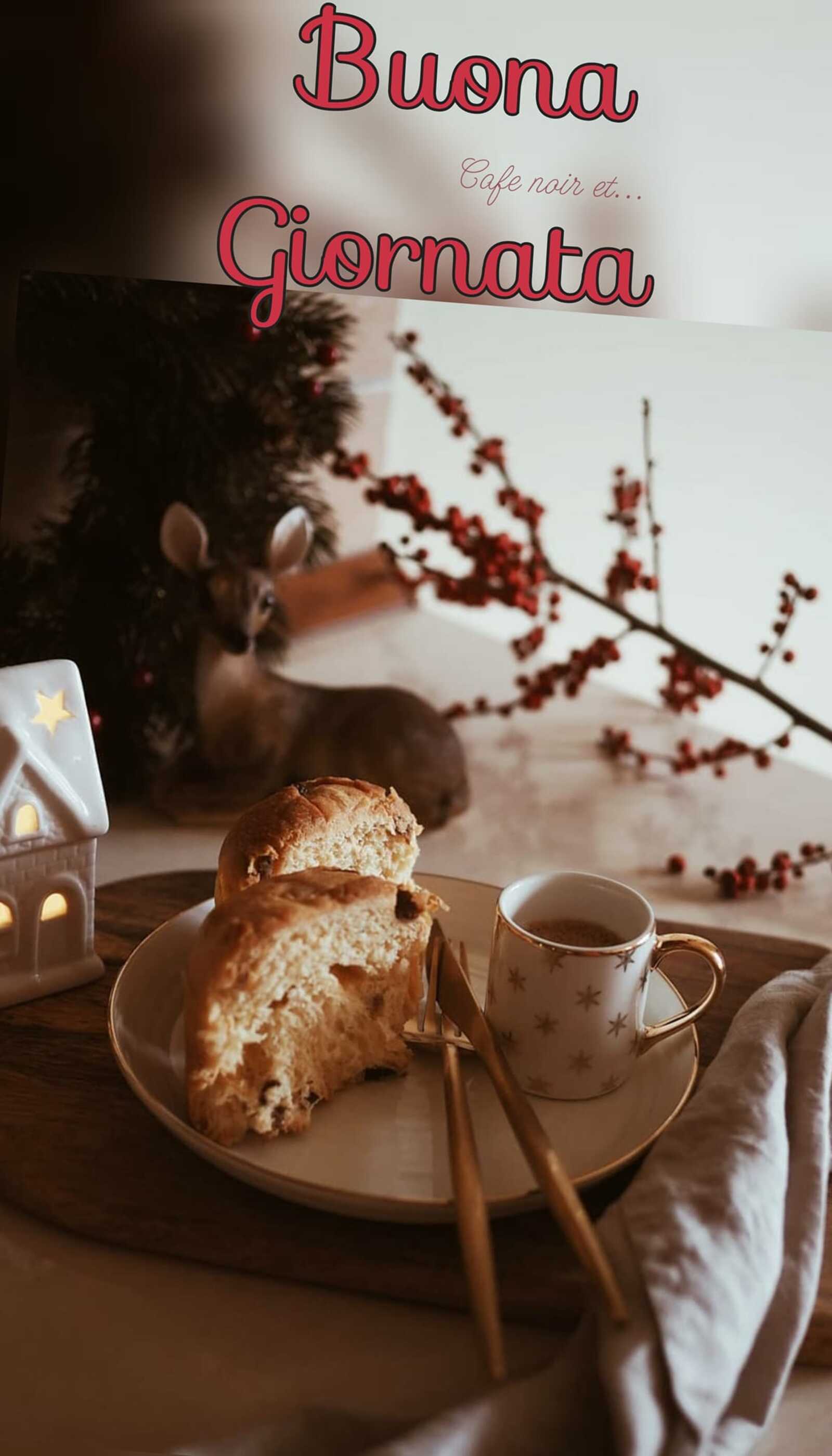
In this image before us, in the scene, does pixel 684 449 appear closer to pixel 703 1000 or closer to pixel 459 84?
pixel 459 84

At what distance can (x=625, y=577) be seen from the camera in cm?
167

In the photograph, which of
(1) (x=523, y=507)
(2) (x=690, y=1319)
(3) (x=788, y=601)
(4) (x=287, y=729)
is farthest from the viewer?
(1) (x=523, y=507)

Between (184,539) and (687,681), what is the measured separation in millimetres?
751

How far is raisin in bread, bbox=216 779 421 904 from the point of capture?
101 cm

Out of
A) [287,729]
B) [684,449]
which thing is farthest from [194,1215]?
[684,449]

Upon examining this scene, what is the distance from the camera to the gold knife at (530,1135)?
74 cm

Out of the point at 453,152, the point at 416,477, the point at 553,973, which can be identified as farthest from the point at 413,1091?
the point at 453,152

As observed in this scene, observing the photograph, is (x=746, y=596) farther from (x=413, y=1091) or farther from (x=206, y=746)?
(x=413, y=1091)

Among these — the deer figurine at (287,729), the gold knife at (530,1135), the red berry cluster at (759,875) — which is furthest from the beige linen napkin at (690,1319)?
the deer figurine at (287,729)

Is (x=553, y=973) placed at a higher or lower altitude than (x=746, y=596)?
lower

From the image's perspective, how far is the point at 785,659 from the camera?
1.52m

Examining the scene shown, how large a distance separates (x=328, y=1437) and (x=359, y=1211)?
0.14 metres

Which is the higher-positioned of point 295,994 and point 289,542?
point 289,542

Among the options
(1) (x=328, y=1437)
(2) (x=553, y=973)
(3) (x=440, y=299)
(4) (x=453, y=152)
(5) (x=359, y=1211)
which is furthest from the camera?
(3) (x=440, y=299)
